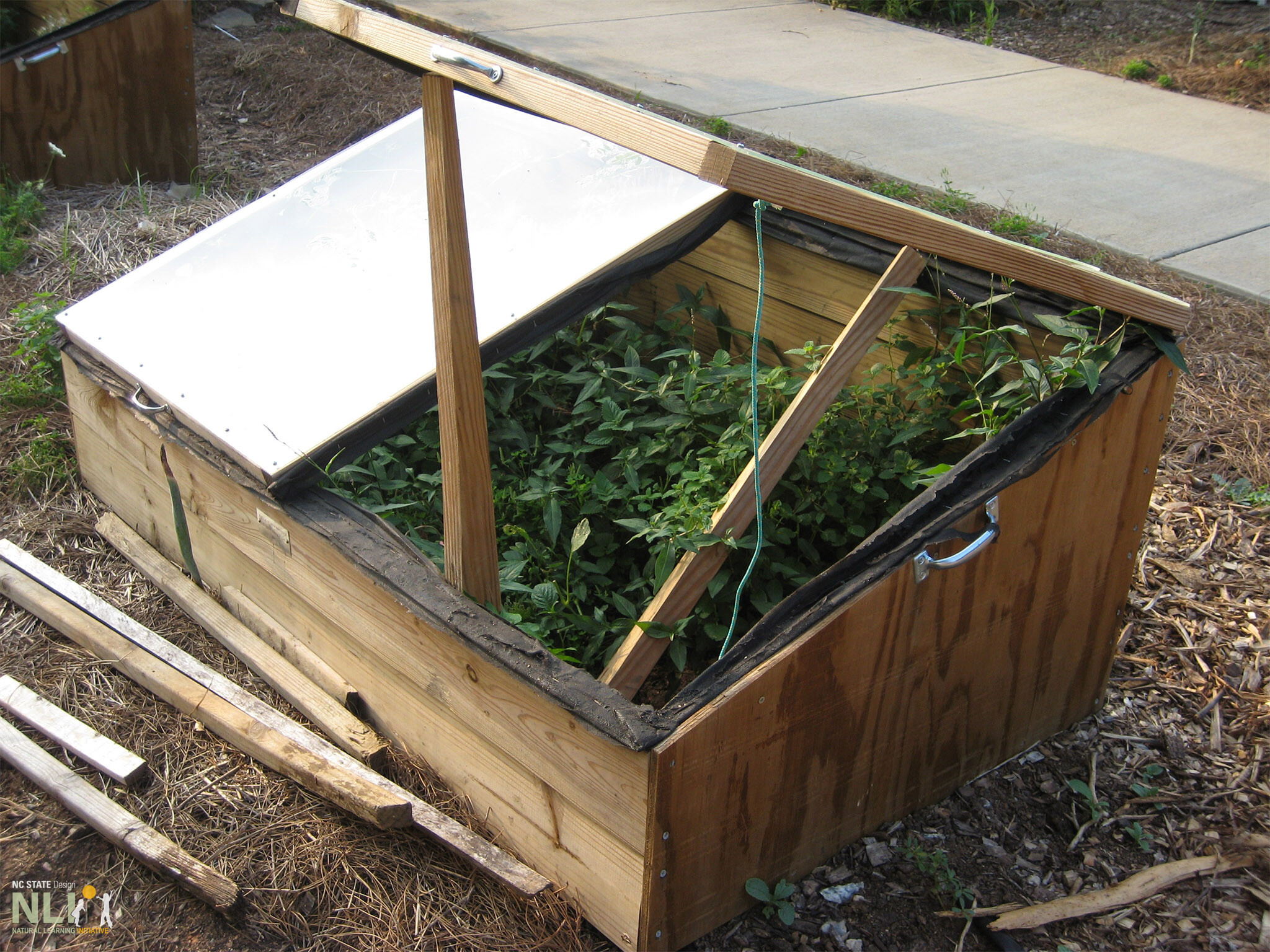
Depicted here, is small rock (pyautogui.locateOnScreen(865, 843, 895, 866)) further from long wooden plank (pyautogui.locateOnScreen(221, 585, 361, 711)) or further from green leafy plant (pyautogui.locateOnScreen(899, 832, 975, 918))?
long wooden plank (pyautogui.locateOnScreen(221, 585, 361, 711))

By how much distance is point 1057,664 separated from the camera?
219 centimetres

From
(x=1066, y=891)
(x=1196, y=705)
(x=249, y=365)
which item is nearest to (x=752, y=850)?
(x=1066, y=891)

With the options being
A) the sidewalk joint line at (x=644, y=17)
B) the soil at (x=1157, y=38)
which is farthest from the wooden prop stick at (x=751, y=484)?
the sidewalk joint line at (x=644, y=17)

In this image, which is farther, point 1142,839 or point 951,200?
point 951,200

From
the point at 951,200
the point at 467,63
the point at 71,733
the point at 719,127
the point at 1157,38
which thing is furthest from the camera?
the point at 1157,38

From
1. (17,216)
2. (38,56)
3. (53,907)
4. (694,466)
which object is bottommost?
(53,907)

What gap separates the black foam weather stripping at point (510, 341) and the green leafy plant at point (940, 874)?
4.22 feet

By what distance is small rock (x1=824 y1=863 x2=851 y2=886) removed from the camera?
6.51ft

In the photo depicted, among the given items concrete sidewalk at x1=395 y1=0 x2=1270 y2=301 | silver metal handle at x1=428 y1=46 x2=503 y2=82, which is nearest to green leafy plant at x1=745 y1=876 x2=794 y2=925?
silver metal handle at x1=428 y1=46 x2=503 y2=82

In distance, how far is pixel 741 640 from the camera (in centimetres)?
164

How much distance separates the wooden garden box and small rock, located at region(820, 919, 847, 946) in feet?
0.32

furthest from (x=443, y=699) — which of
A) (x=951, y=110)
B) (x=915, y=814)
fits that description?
(x=951, y=110)

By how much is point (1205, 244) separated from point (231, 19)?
5881 millimetres

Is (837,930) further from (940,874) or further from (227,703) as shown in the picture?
(227,703)
